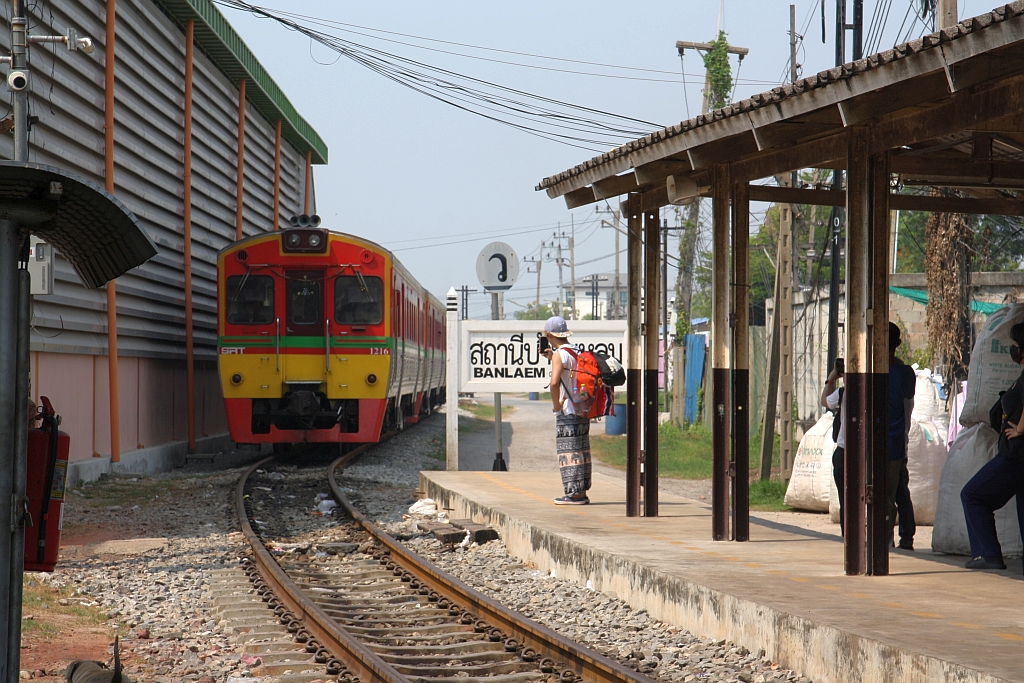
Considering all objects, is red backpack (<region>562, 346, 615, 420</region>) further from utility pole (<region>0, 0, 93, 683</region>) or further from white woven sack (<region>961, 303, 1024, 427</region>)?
utility pole (<region>0, 0, 93, 683</region>)

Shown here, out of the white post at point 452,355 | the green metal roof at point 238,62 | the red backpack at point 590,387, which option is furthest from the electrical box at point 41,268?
the green metal roof at point 238,62

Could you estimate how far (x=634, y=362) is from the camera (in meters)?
9.98

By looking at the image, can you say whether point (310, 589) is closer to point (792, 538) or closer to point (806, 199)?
point (792, 538)

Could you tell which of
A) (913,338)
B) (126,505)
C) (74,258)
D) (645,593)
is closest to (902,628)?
(645,593)

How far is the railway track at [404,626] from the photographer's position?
571cm

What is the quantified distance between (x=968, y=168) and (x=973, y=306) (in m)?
6.52

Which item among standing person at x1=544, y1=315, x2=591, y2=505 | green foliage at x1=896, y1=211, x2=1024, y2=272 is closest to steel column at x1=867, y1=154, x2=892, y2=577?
standing person at x1=544, y1=315, x2=591, y2=505

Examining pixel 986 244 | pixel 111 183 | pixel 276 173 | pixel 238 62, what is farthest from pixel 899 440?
pixel 276 173

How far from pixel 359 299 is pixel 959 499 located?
10519mm

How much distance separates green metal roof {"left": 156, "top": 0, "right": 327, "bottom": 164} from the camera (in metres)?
19.0

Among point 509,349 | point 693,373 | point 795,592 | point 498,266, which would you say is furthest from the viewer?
point 693,373

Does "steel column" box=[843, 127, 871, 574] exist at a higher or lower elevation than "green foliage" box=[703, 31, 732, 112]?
lower

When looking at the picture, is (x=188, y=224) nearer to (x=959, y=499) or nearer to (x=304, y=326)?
(x=304, y=326)

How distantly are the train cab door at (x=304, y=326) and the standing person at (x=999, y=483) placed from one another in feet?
35.5
